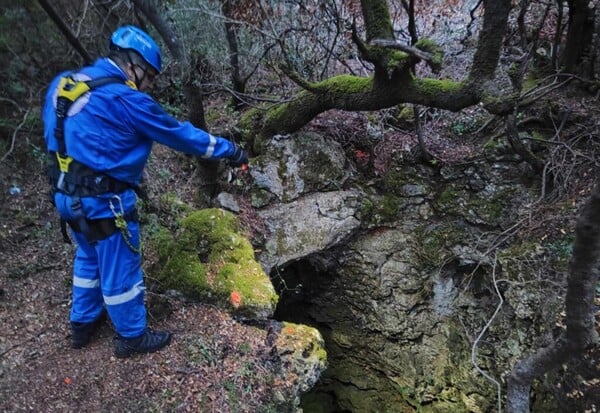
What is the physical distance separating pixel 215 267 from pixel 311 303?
198cm

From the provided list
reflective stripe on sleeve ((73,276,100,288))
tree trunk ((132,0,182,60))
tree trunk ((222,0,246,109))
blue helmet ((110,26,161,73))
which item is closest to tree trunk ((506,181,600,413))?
blue helmet ((110,26,161,73))

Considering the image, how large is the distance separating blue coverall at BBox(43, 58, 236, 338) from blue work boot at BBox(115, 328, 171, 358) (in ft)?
0.19

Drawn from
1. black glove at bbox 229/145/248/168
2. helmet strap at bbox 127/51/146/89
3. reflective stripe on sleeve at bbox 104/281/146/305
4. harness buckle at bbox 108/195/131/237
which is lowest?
reflective stripe on sleeve at bbox 104/281/146/305

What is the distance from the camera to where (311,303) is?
5586 millimetres

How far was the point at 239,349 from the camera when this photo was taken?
3.47 metres

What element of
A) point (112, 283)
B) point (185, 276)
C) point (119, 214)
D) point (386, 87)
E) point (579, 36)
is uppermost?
point (579, 36)

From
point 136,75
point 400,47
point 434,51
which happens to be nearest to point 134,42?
point 136,75

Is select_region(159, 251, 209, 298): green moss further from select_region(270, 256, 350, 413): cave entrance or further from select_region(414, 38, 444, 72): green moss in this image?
select_region(414, 38, 444, 72): green moss

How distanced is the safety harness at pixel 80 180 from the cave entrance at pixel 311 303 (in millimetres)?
2558

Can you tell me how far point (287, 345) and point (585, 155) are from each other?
345 centimetres

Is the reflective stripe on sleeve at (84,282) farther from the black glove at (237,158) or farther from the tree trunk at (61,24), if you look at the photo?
the tree trunk at (61,24)

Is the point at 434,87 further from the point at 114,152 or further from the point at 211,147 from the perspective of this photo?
the point at 114,152

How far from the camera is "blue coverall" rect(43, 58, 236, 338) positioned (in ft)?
9.23

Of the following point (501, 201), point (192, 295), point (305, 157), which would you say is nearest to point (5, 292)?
point (192, 295)
